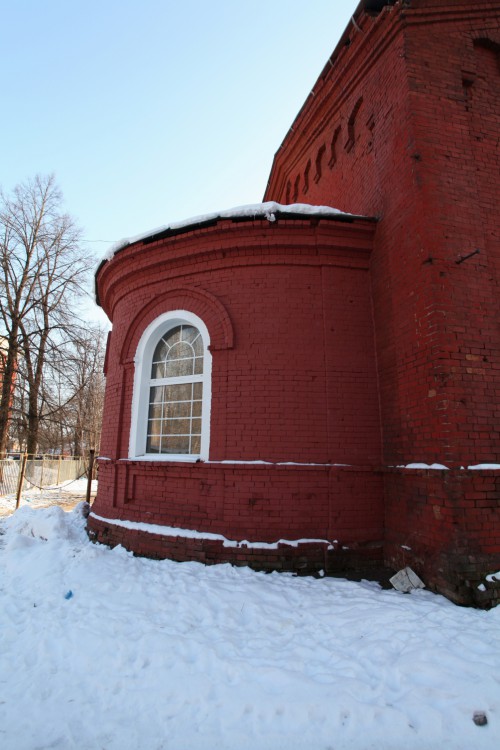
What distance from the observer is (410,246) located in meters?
4.78

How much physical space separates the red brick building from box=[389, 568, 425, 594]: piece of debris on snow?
11 centimetres

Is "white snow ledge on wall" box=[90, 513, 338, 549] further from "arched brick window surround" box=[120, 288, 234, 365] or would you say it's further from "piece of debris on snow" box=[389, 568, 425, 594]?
"arched brick window surround" box=[120, 288, 234, 365]

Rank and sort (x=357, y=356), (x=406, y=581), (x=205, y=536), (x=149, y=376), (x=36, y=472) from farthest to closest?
(x=36, y=472), (x=149, y=376), (x=357, y=356), (x=205, y=536), (x=406, y=581)

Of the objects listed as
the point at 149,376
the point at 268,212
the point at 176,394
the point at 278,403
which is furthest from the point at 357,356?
the point at 149,376

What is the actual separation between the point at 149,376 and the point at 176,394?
618mm

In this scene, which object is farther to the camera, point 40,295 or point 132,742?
point 40,295

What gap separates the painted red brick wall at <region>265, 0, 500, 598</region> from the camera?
4.12m

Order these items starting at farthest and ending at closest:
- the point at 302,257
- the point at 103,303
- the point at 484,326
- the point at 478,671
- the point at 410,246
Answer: the point at 103,303, the point at 302,257, the point at 410,246, the point at 484,326, the point at 478,671

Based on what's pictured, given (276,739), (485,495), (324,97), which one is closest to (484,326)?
(485,495)

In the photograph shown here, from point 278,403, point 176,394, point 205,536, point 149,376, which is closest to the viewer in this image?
point 205,536

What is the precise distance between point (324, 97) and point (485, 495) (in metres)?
6.73

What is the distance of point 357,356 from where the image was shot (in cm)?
541

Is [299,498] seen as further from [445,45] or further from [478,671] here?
[445,45]

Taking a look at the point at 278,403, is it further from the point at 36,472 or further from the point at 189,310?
the point at 36,472
